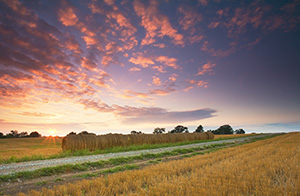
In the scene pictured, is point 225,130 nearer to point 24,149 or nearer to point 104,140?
point 104,140

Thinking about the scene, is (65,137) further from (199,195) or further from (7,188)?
(199,195)

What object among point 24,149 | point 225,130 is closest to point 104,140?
point 24,149

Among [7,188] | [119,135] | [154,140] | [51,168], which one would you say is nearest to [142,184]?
[7,188]

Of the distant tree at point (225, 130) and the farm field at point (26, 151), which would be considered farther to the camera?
the distant tree at point (225, 130)

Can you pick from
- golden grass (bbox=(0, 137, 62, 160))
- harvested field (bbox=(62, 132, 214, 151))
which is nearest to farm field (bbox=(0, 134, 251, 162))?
golden grass (bbox=(0, 137, 62, 160))

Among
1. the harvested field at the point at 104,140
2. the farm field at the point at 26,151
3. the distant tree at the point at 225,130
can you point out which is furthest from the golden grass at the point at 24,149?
the distant tree at the point at 225,130

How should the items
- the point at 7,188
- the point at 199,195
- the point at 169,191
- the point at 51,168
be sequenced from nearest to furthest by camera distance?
the point at 199,195
the point at 169,191
the point at 7,188
the point at 51,168

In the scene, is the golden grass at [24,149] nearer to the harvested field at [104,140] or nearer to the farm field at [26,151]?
the farm field at [26,151]

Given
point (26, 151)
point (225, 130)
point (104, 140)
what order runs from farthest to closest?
point (225, 130)
point (104, 140)
point (26, 151)

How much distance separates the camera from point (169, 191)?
4.73 meters

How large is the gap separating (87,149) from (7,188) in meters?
14.2

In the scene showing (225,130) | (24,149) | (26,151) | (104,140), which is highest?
(225,130)

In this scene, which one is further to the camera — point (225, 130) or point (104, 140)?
point (225, 130)

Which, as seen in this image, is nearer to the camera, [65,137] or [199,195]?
[199,195]
